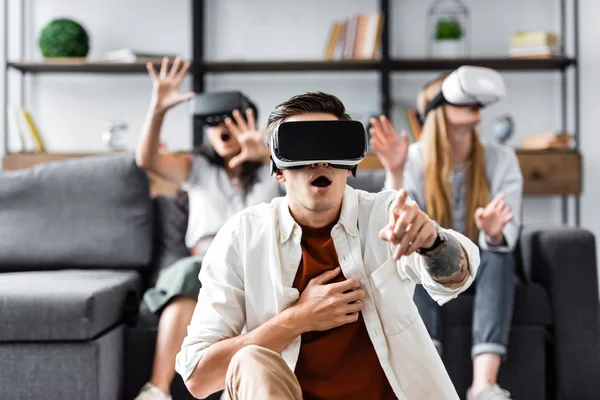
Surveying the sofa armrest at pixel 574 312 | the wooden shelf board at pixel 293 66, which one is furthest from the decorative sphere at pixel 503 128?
the sofa armrest at pixel 574 312

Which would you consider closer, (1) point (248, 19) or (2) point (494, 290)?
(2) point (494, 290)

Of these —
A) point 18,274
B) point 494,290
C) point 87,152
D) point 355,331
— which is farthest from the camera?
point 87,152

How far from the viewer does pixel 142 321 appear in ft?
6.81

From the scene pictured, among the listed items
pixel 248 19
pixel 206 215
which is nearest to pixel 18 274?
pixel 206 215

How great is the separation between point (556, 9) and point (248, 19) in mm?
1656

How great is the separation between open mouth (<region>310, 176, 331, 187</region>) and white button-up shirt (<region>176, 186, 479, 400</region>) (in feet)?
0.33

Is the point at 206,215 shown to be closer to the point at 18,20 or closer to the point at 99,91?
the point at 99,91

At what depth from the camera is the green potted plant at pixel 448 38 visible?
3.56 m

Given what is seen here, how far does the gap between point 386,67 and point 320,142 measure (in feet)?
8.62

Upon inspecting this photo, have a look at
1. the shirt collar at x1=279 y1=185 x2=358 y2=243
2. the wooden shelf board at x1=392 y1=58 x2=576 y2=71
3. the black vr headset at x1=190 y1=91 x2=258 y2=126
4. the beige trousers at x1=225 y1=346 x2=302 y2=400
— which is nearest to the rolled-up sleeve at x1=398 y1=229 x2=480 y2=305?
the shirt collar at x1=279 y1=185 x2=358 y2=243

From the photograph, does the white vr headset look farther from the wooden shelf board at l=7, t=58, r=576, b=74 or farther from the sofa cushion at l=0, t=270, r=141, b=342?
the wooden shelf board at l=7, t=58, r=576, b=74

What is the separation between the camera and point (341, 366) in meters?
1.11

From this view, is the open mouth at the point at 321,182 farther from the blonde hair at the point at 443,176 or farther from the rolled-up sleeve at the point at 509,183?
the rolled-up sleeve at the point at 509,183

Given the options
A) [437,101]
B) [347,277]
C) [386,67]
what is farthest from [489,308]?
[386,67]
